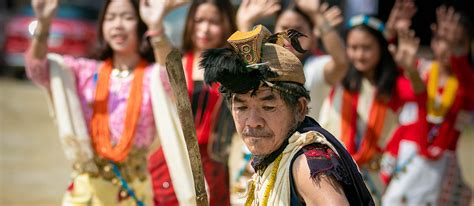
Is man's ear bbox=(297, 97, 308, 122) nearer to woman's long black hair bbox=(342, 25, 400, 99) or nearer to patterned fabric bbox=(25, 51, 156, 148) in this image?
patterned fabric bbox=(25, 51, 156, 148)

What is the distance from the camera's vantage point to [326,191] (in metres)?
3.25

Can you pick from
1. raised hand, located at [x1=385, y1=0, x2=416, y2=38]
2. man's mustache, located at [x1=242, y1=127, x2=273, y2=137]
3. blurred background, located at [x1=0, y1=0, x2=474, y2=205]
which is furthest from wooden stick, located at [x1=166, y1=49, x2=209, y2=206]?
raised hand, located at [x1=385, y1=0, x2=416, y2=38]

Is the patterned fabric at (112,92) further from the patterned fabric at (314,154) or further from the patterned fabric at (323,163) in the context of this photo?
the patterned fabric at (323,163)

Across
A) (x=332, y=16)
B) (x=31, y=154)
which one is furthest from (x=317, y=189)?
(x=31, y=154)

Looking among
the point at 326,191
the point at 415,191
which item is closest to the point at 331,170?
the point at 326,191

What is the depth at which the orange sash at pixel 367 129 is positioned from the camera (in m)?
6.82

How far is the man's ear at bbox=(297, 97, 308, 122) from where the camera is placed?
3543 mm

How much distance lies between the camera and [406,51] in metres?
6.80

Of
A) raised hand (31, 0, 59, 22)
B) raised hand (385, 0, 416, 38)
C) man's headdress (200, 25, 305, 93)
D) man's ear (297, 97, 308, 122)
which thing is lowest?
raised hand (385, 0, 416, 38)

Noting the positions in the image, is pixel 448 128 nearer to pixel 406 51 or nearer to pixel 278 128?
pixel 406 51

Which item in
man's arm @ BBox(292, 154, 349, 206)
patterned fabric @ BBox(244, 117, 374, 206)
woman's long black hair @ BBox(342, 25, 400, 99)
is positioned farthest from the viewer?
woman's long black hair @ BBox(342, 25, 400, 99)

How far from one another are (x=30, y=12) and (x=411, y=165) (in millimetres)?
13412

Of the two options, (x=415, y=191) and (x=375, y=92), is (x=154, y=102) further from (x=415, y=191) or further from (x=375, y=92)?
(x=415, y=191)

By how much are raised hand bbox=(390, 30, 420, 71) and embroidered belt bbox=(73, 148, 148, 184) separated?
1.94m
